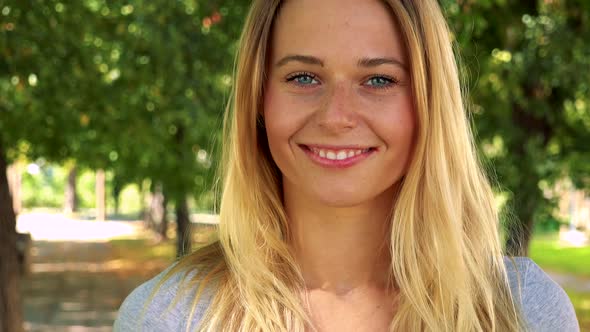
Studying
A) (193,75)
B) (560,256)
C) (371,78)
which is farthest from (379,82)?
(560,256)

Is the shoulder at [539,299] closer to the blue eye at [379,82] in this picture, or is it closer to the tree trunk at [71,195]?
the blue eye at [379,82]

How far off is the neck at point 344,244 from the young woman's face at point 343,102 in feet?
0.32

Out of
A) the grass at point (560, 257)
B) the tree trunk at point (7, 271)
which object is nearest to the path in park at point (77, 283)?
the grass at point (560, 257)

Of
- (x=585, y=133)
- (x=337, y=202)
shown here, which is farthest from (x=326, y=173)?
(x=585, y=133)

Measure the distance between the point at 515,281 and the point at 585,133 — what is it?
8255mm

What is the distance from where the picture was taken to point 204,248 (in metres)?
2.10

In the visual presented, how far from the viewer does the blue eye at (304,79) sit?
5.98 feet

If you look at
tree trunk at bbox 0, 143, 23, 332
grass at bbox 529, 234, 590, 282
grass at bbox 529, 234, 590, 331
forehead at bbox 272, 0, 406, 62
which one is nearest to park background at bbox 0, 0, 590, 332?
tree trunk at bbox 0, 143, 23, 332

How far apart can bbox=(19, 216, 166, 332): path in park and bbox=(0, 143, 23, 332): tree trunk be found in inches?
156

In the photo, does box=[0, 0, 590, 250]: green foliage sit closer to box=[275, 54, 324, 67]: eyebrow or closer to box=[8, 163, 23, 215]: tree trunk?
box=[275, 54, 324, 67]: eyebrow

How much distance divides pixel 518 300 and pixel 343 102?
0.59m

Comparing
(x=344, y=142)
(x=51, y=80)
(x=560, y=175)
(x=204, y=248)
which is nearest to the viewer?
(x=344, y=142)

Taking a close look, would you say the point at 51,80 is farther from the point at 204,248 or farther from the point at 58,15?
the point at 204,248

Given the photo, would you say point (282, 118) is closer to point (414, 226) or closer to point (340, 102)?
point (340, 102)
